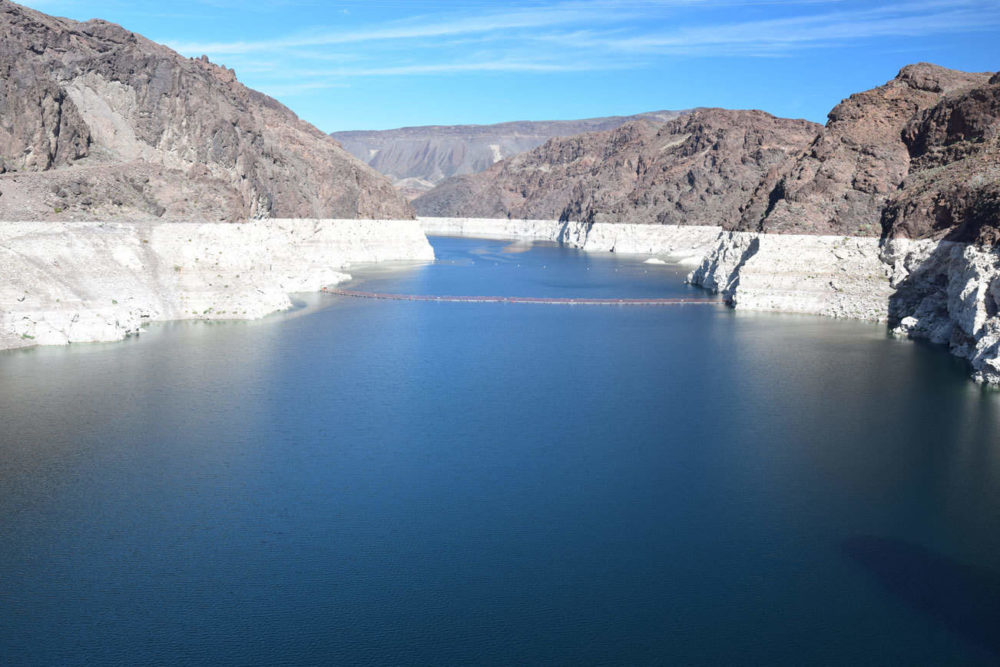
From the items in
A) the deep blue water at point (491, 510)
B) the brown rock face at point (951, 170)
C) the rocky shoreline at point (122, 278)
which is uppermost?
the brown rock face at point (951, 170)

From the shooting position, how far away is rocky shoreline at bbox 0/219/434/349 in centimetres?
5191

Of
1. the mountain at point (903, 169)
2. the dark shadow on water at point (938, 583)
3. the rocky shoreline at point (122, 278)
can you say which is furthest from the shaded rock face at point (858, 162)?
the dark shadow on water at point (938, 583)

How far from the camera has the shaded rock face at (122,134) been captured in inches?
2559

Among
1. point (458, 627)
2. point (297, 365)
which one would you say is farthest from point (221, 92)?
point (458, 627)

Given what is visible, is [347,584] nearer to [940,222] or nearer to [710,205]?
[940,222]

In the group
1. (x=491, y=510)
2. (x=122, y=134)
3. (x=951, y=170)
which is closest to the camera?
(x=491, y=510)

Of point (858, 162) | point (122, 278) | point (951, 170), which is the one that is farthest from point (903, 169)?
point (122, 278)

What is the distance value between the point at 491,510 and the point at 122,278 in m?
43.3

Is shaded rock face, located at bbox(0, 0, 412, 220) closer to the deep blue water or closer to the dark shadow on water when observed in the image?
the deep blue water

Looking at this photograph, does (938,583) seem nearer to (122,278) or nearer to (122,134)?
(122,278)

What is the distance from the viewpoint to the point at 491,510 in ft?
91.0

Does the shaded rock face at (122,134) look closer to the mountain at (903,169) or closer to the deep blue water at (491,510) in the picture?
the deep blue water at (491,510)

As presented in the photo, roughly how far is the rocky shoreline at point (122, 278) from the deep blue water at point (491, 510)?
2.72m

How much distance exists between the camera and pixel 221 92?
333 feet
